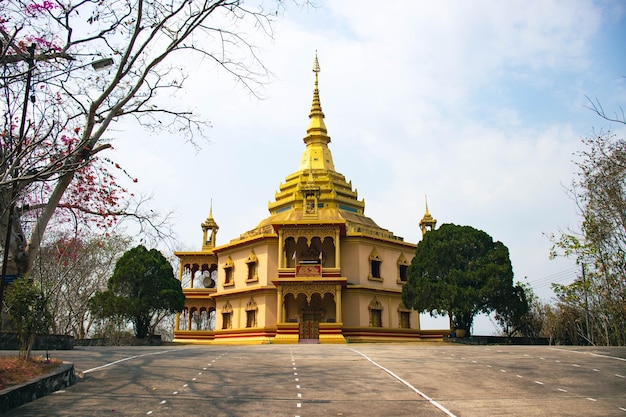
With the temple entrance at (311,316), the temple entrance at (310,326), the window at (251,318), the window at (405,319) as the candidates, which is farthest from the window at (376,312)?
the window at (251,318)

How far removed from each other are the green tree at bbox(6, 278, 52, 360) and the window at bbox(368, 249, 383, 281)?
28176 millimetres

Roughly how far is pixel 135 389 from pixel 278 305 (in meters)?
22.7

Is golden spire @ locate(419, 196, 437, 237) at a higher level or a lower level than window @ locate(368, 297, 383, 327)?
higher

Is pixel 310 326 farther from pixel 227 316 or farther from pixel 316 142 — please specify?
pixel 316 142

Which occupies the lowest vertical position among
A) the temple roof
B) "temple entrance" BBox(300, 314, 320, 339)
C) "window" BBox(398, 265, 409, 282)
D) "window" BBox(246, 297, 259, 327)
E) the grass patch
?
the grass patch

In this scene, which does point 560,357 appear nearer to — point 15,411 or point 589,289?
point 589,289

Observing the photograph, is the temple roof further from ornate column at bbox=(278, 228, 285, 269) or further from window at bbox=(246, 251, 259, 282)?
window at bbox=(246, 251, 259, 282)

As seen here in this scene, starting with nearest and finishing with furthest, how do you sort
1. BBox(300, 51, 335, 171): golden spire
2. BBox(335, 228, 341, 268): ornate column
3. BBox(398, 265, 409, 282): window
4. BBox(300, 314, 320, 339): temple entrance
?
1. BBox(335, 228, 341, 268): ornate column
2. BBox(300, 314, 320, 339): temple entrance
3. BBox(398, 265, 409, 282): window
4. BBox(300, 51, 335, 171): golden spire

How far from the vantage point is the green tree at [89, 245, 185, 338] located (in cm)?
3209

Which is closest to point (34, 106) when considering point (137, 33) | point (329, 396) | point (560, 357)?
point (137, 33)

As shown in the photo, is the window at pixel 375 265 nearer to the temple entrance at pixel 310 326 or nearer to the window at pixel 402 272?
the window at pixel 402 272

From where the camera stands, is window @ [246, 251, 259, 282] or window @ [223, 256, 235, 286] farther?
window @ [223, 256, 235, 286]

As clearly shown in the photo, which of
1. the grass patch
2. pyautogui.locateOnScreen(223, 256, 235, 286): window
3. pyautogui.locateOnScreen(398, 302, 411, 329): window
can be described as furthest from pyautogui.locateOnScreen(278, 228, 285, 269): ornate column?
the grass patch

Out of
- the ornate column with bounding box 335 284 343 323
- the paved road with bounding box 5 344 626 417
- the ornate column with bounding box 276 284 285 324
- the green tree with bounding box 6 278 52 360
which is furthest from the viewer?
the ornate column with bounding box 276 284 285 324
